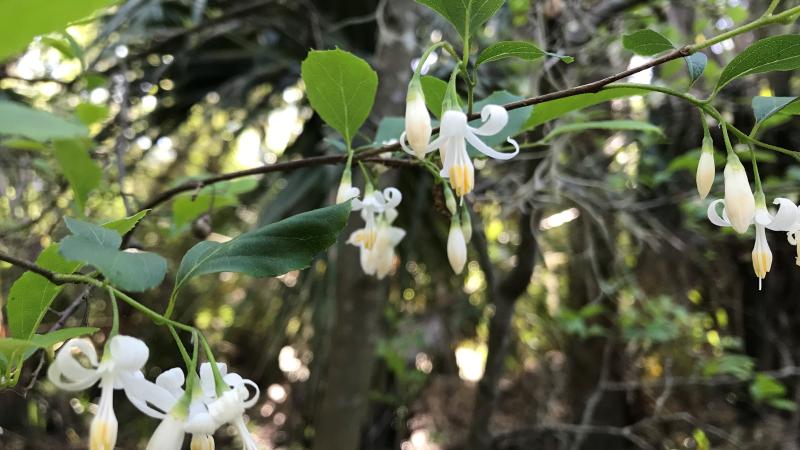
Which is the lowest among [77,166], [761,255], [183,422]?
[183,422]

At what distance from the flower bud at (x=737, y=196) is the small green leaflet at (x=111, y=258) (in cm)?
44

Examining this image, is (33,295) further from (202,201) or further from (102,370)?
(202,201)

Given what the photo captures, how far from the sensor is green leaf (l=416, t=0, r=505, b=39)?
0.47 m

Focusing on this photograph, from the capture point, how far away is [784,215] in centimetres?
52

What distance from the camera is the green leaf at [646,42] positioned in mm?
499

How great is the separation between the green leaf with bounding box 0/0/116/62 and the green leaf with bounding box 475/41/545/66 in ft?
1.00

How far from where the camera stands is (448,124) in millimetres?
483

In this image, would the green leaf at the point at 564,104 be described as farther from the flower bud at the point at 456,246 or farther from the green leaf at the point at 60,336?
the green leaf at the point at 60,336

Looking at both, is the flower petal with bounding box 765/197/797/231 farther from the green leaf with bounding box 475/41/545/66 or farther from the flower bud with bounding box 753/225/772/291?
the green leaf with bounding box 475/41/545/66

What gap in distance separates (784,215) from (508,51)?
280 mm

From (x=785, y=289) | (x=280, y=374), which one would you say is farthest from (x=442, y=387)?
(x=785, y=289)

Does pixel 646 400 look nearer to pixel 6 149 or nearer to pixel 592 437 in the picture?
pixel 592 437

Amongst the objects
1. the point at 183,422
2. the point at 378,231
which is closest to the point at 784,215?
the point at 378,231

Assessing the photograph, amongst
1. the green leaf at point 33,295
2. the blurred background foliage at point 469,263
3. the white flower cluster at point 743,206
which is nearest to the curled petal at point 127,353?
the green leaf at point 33,295
